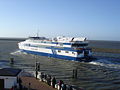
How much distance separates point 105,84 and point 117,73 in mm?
9488

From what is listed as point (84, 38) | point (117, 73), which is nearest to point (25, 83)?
point (117, 73)

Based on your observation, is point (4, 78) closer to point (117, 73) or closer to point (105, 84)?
point (105, 84)

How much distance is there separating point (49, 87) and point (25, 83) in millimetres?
3108

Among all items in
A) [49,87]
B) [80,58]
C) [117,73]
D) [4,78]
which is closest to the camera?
[4,78]

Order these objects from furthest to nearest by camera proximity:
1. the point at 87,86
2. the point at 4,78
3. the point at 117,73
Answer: the point at 117,73, the point at 87,86, the point at 4,78

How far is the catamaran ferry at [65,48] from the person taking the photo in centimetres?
5219

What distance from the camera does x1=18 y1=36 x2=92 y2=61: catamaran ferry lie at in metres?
52.2

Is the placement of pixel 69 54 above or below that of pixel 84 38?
below

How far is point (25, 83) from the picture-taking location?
22469 millimetres

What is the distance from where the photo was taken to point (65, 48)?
55062 mm

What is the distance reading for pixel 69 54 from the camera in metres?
53.9

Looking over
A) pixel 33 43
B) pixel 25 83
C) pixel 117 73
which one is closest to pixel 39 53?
pixel 33 43

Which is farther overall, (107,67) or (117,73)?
(107,67)

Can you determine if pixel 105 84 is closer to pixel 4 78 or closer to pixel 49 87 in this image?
pixel 49 87
